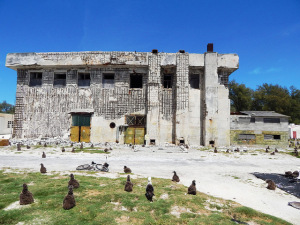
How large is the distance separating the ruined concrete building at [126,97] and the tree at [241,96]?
75.8 feet

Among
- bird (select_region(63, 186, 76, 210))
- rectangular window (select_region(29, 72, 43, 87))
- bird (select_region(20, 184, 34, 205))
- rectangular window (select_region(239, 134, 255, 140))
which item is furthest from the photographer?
rectangular window (select_region(29, 72, 43, 87))

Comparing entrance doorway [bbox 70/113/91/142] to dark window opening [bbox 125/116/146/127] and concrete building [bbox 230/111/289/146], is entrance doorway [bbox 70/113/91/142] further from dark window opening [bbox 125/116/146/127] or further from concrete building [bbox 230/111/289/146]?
concrete building [bbox 230/111/289/146]

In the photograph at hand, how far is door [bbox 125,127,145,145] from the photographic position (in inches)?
A: 840

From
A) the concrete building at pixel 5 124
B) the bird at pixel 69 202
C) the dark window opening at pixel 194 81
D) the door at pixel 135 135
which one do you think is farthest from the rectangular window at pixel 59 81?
the concrete building at pixel 5 124

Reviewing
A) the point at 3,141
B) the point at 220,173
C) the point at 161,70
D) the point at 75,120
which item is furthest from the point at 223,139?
the point at 3,141

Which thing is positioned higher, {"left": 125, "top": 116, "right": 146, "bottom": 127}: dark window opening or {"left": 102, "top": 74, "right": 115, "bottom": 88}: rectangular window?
{"left": 102, "top": 74, "right": 115, "bottom": 88}: rectangular window

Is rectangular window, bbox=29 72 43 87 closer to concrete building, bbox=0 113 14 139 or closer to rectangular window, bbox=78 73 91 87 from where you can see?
rectangular window, bbox=78 73 91 87

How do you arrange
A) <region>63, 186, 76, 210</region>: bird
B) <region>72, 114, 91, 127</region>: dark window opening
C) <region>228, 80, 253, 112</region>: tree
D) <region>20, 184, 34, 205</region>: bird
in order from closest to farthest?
1. <region>63, 186, 76, 210</region>: bird
2. <region>20, 184, 34, 205</region>: bird
3. <region>72, 114, 91, 127</region>: dark window opening
4. <region>228, 80, 253, 112</region>: tree

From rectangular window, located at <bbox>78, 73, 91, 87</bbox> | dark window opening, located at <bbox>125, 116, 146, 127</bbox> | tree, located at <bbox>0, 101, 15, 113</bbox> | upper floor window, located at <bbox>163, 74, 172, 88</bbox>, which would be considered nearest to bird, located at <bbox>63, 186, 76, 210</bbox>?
dark window opening, located at <bbox>125, 116, 146, 127</bbox>

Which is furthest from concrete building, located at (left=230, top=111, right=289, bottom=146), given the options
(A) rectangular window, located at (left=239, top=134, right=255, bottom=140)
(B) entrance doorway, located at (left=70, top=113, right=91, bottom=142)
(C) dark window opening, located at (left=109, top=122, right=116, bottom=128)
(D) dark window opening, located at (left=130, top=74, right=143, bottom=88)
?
(B) entrance doorway, located at (left=70, top=113, right=91, bottom=142)

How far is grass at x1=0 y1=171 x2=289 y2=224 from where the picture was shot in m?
4.41

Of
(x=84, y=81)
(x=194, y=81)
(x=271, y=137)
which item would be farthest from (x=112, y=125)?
(x=271, y=137)

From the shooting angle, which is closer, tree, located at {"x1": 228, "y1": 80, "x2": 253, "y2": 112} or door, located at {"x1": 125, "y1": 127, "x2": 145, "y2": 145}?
door, located at {"x1": 125, "y1": 127, "x2": 145, "y2": 145}

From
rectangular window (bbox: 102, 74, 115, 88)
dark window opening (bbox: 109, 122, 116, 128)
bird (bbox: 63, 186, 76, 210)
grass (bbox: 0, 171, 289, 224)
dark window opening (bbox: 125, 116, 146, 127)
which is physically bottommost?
grass (bbox: 0, 171, 289, 224)
